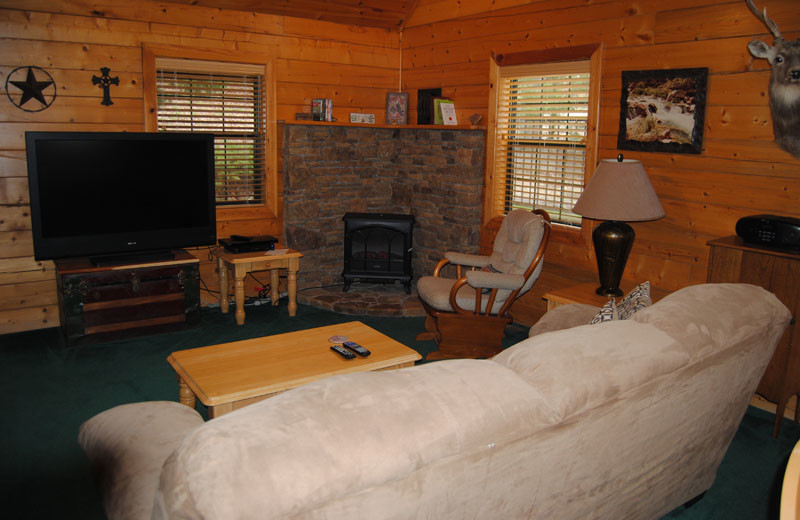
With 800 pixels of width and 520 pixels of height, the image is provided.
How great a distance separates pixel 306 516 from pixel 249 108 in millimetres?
4850

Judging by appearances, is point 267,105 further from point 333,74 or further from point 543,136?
point 543,136

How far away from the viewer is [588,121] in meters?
4.48

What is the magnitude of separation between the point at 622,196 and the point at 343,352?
6.00ft

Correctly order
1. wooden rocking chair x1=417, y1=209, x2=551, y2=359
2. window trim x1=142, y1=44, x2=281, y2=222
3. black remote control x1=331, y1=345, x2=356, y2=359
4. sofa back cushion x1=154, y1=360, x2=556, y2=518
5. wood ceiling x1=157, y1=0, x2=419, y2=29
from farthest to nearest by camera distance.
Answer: wood ceiling x1=157, y1=0, x2=419, y2=29 < window trim x1=142, y1=44, x2=281, y2=222 < wooden rocking chair x1=417, y1=209, x2=551, y2=359 < black remote control x1=331, y1=345, x2=356, y2=359 < sofa back cushion x1=154, y1=360, x2=556, y2=518

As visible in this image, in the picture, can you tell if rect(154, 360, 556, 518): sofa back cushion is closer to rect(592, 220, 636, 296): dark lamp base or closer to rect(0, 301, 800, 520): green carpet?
rect(0, 301, 800, 520): green carpet

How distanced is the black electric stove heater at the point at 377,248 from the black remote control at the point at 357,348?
7.98 ft

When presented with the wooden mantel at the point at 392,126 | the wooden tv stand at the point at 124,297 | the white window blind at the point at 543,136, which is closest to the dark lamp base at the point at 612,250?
the white window blind at the point at 543,136

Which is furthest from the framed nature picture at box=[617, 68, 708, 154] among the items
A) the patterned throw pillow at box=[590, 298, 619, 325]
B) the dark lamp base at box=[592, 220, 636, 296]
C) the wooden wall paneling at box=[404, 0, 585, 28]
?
the patterned throw pillow at box=[590, 298, 619, 325]

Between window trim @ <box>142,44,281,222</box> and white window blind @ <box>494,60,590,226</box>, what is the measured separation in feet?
6.28

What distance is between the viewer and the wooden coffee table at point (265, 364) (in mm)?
2764

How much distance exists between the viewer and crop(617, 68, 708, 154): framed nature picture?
12.6ft

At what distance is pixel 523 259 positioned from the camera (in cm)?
427

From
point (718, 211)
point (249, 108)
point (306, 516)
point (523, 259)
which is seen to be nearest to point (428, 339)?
point (523, 259)

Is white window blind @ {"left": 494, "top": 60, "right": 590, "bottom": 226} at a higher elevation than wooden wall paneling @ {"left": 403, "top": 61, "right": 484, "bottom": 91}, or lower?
lower
